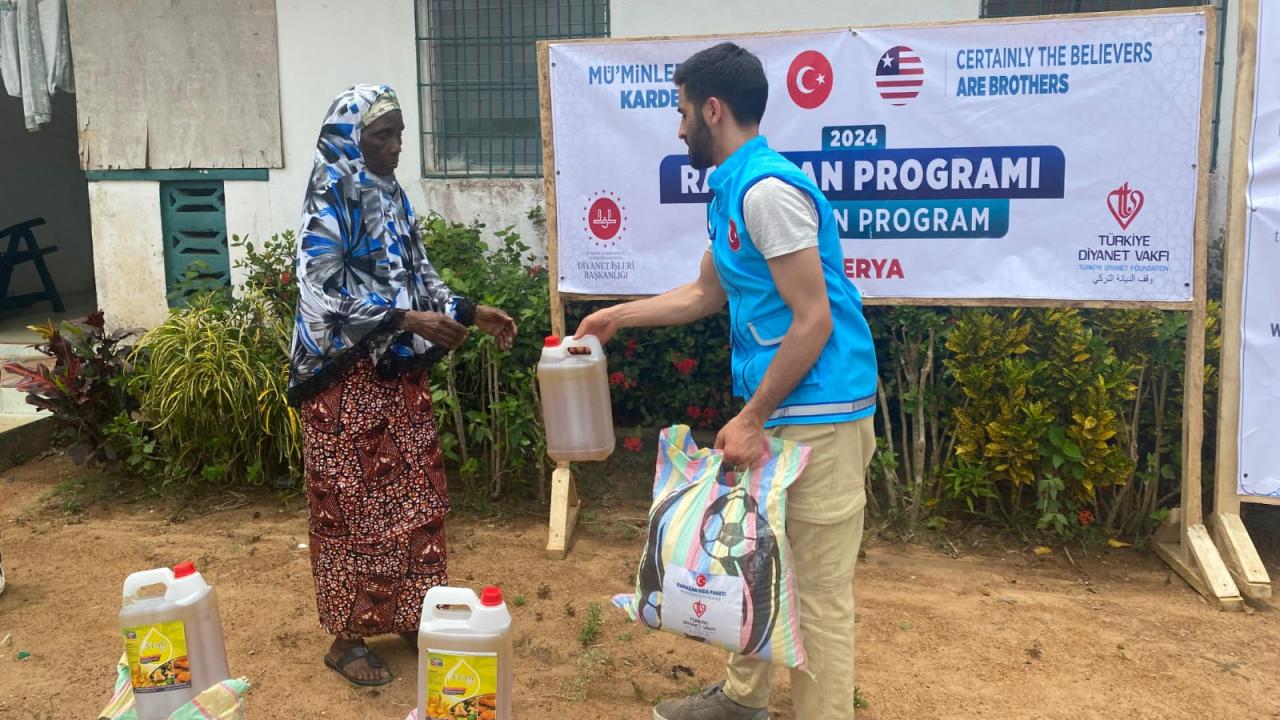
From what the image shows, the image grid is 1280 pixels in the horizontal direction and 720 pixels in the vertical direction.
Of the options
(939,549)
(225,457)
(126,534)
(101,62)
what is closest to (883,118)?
(939,549)

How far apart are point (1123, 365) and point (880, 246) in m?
1.19

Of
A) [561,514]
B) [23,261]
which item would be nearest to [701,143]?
[561,514]

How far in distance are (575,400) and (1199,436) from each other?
272cm

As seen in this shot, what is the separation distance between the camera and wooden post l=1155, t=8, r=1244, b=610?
404 cm

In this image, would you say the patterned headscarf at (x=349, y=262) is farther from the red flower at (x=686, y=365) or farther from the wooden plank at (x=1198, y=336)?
the wooden plank at (x=1198, y=336)

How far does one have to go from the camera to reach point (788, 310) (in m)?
2.60

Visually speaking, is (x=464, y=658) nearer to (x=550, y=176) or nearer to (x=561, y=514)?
(x=561, y=514)

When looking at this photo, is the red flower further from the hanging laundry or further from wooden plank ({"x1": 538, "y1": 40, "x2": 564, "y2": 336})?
the hanging laundry

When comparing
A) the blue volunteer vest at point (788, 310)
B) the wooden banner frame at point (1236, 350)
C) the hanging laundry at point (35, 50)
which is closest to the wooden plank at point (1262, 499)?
the wooden banner frame at point (1236, 350)

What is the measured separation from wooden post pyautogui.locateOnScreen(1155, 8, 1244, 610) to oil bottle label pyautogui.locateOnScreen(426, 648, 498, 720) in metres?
3.12

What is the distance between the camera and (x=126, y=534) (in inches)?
195

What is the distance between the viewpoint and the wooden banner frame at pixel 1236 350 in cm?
402

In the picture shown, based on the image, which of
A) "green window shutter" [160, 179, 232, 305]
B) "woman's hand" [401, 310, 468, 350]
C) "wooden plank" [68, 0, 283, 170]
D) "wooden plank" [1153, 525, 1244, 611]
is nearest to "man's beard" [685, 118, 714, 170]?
"woman's hand" [401, 310, 468, 350]

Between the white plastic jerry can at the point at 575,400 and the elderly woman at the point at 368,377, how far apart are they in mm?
303
